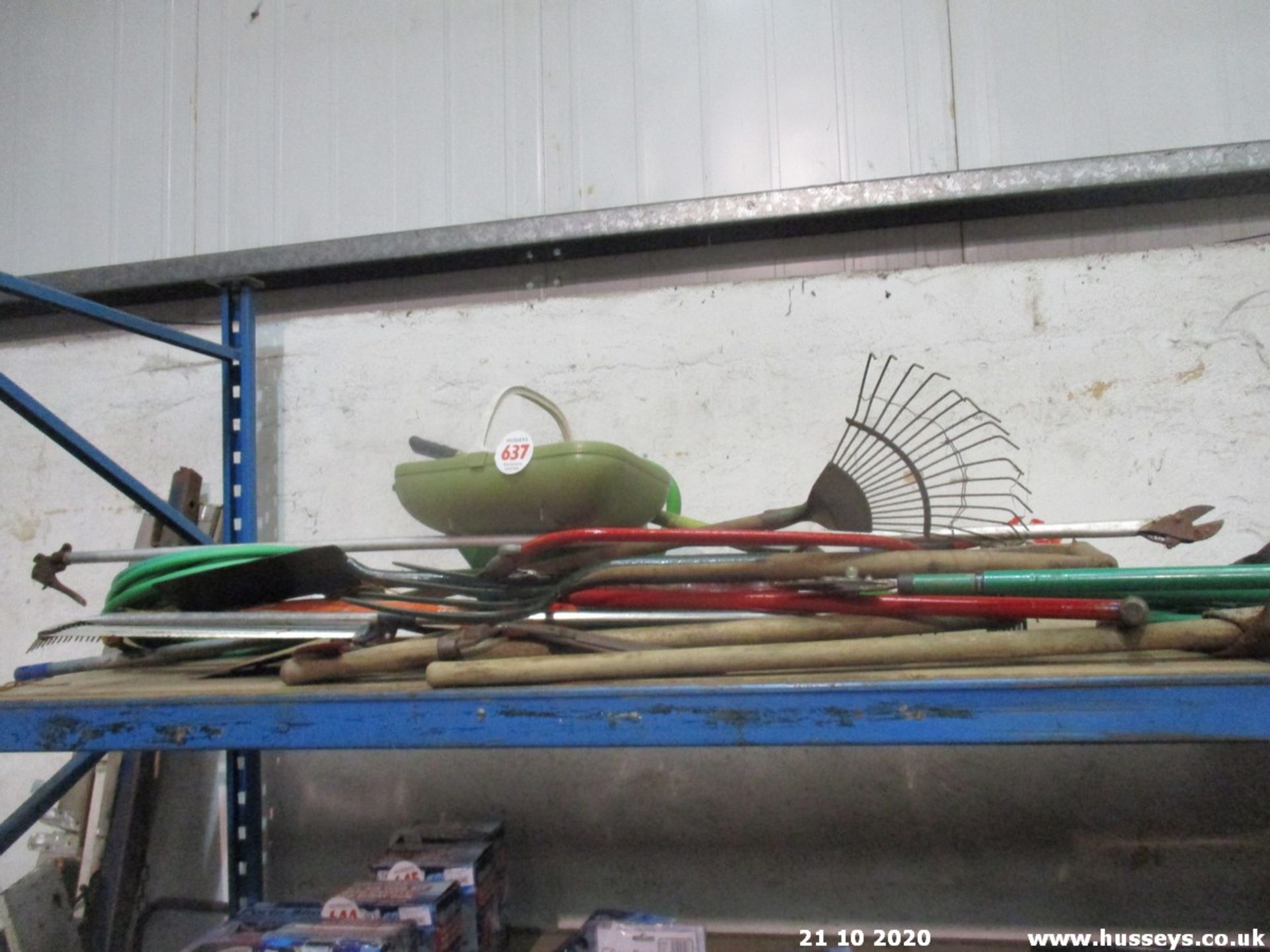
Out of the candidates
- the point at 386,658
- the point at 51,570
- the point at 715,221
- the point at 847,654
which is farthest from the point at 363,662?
the point at 715,221

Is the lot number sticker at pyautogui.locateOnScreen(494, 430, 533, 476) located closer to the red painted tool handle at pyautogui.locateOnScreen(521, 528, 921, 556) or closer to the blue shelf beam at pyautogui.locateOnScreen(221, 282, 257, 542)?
the red painted tool handle at pyautogui.locateOnScreen(521, 528, 921, 556)

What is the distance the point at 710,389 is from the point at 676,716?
82 cm

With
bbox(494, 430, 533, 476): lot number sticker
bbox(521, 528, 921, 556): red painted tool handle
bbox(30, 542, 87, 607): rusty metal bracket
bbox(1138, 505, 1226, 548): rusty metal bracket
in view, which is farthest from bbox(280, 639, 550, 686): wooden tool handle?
bbox(1138, 505, 1226, 548): rusty metal bracket

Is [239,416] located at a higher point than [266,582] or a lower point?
higher

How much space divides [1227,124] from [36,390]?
2.28m

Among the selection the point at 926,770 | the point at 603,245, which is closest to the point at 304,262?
the point at 603,245

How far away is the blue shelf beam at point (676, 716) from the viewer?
62cm

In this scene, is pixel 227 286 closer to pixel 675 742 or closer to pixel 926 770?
pixel 675 742

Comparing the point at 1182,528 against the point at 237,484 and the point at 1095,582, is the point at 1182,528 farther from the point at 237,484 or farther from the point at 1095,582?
the point at 237,484

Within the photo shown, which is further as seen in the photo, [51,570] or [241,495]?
[241,495]

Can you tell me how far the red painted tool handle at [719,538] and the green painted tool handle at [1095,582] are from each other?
7 centimetres

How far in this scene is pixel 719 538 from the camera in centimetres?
81

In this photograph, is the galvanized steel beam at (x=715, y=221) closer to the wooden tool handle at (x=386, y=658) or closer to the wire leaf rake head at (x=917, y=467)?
the wire leaf rake head at (x=917, y=467)

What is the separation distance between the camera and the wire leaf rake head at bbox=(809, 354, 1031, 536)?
950 mm
